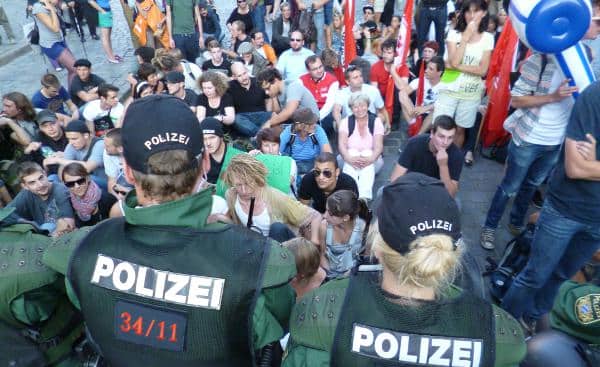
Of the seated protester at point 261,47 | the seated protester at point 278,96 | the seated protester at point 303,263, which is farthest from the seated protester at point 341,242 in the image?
the seated protester at point 261,47

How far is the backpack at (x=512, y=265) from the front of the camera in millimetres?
3643

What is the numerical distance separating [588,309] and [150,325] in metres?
1.69

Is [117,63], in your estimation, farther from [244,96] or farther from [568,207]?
[568,207]

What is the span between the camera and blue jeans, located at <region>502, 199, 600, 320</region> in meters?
2.90

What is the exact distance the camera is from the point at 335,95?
6285 millimetres

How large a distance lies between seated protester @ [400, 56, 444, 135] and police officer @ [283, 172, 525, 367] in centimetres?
460

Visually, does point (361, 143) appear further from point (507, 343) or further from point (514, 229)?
point (507, 343)

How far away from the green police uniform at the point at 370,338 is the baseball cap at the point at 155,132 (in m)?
0.69

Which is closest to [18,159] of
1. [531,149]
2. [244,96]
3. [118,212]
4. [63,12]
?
[118,212]

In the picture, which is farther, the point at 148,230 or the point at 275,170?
the point at 275,170

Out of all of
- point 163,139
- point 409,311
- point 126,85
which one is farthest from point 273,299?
point 126,85

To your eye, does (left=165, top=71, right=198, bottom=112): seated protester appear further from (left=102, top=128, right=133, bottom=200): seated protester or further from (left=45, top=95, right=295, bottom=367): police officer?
(left=45, top=95, right=295, bottom=367): police officer

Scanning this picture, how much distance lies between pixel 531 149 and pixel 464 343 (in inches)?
117

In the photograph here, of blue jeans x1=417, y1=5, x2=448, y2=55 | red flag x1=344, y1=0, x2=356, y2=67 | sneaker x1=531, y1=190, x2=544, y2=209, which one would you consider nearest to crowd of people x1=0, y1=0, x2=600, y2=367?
red flag x1=344, y1=0, x2=356, y2=67
